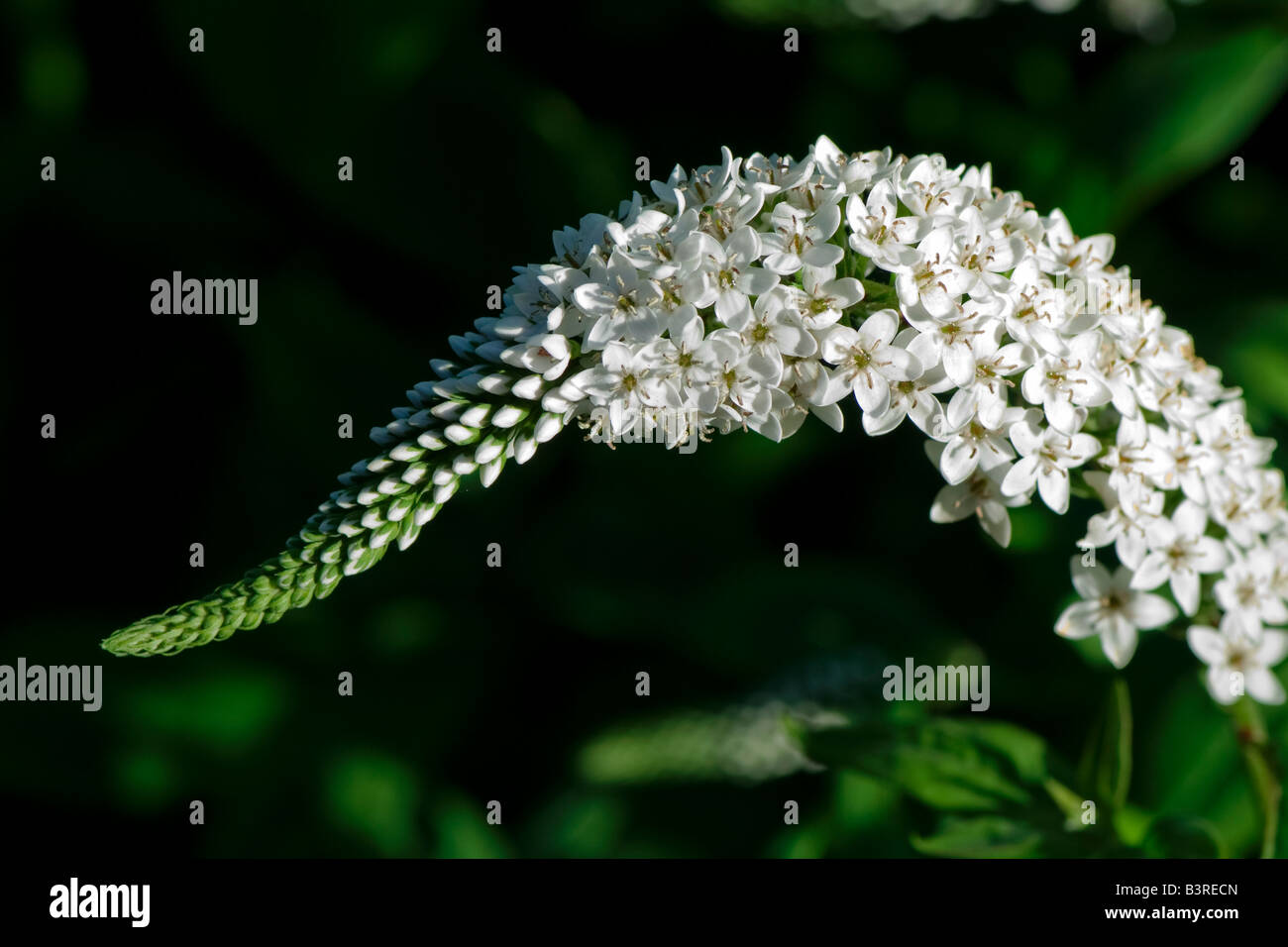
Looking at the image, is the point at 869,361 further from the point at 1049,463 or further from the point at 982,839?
the point at 982,839

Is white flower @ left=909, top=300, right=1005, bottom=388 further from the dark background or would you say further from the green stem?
the dark background

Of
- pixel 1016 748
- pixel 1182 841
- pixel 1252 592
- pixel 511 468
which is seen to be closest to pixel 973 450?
pixel 1252 592

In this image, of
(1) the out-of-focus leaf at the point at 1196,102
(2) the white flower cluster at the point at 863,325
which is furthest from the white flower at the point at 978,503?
(1) the out-of-focus leaf at the point at 1196,102

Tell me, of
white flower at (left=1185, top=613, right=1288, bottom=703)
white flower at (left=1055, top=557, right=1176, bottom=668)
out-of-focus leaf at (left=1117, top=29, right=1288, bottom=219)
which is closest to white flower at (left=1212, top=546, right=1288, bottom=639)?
white flower at (left=1185, top=613, right=1288, bottom=703)

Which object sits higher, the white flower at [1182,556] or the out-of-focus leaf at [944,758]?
the white flower at [1182,556]

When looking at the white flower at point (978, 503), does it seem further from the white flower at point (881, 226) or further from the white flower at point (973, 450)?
the white flower at point (881, 226)
